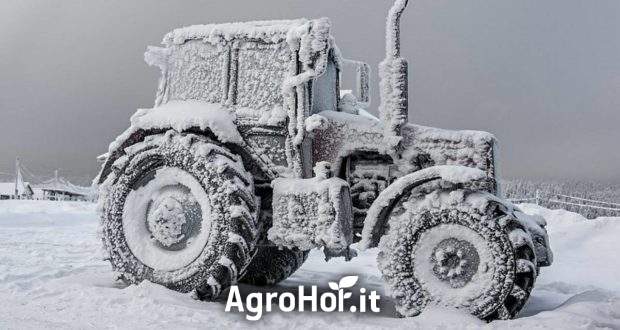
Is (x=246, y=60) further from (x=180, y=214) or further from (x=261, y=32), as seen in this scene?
(x=180, y=214)

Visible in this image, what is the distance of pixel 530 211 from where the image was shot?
1888cm

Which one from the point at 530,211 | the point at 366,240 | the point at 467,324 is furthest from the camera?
the point at 530,211

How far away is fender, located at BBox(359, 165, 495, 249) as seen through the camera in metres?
5.15

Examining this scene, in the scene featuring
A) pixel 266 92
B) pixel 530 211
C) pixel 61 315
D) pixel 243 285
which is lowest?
pixel 530 211

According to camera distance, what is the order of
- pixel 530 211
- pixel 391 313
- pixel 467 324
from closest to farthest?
pixel 467 324 → pixel 391 313 → pixel 530 211

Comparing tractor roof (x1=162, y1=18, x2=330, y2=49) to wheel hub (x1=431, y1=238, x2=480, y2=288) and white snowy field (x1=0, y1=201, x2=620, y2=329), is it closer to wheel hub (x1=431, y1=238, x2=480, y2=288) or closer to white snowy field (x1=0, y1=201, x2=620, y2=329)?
wheel hub (x1=431, y1=238, x2=480, y2=288)

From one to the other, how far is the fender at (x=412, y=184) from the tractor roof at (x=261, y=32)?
1.54m

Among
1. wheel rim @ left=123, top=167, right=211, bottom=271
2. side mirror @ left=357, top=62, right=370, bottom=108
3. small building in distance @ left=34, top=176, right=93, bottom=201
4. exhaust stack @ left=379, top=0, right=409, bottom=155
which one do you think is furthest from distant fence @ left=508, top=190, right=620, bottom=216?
small building in distance @ left=34, top=176, right=93, bottom=201

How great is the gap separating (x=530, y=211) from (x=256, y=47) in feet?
48.4

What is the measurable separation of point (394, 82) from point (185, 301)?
2771 mm

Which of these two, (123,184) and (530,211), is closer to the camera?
(123,184)

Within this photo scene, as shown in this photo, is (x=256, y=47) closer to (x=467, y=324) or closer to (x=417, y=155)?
(x=417, y=155)

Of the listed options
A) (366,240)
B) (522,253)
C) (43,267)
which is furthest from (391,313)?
(43,267)

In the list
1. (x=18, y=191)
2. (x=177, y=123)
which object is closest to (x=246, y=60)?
(x=177, y=123)
